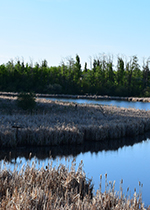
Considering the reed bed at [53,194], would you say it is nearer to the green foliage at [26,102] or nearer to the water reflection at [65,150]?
the water reflection at [65,150]

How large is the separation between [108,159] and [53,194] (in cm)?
674

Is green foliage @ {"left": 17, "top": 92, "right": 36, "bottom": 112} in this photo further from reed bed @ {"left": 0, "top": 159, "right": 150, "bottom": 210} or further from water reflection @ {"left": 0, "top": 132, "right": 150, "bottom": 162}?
reed bed @ {"left": 0, "top": 159, "right": 150, "bottom": 210}

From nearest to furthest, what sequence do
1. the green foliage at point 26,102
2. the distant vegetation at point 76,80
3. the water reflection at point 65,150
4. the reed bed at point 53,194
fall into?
the reed bed at point 53,194, the water reflection at point 65,150, the green foliage at point 26,102, the distant vegetation at point 76,80

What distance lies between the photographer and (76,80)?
7125 centimetres

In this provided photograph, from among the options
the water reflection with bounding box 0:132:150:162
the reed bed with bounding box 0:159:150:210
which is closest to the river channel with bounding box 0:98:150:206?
the water reflection with bounding box 0:132:150:162

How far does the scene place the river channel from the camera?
9383 mm

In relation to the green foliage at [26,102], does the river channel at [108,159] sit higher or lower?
lower

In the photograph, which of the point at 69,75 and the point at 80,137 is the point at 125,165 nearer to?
the point at 80,137

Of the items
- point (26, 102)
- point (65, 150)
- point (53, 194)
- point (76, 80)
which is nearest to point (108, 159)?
point (65, 150)

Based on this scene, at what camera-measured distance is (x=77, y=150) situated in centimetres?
1315

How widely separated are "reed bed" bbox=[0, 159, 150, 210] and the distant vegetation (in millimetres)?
54460

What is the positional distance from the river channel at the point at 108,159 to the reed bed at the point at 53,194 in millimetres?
1578

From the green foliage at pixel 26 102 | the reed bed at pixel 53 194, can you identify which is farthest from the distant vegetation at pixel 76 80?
the reed bed at pixel 53 194

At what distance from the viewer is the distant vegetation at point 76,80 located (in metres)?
64.7
